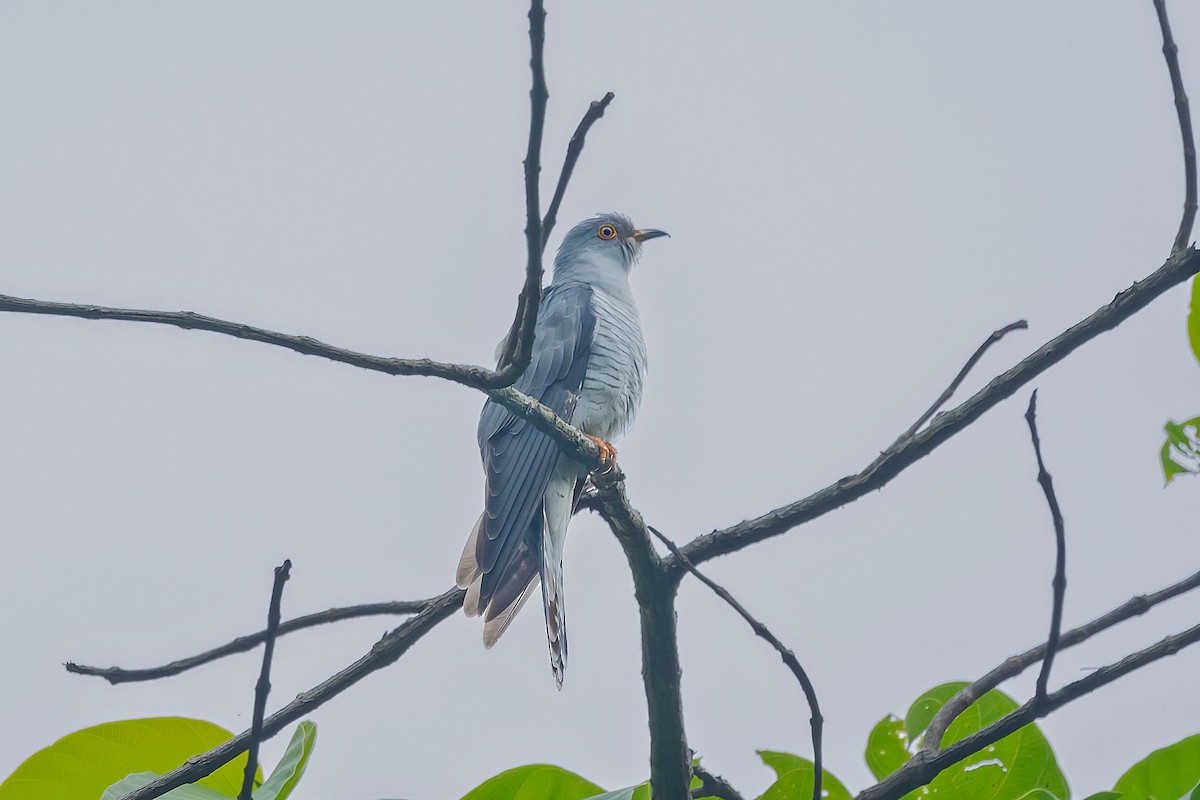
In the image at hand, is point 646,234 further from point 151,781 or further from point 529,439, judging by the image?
point 151,781

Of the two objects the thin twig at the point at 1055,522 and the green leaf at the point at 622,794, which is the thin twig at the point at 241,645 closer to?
the green leaf at the point at 622,794

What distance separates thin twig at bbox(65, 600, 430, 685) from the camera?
2.40m

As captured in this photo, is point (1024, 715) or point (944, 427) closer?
point (1024, 715)

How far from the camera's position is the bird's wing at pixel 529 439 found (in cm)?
345

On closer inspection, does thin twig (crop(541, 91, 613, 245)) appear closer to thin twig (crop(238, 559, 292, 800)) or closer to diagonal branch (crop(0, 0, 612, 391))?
diagonal branch (crop(0, 0, 612, 391))

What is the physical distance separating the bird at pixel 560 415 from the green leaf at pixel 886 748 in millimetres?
1009

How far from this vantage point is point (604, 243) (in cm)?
532

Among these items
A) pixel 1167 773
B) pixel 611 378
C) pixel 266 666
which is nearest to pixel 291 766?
pixel 266 666

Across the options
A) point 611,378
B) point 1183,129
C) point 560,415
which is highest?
point 611,378

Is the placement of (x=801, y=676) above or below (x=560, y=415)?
below

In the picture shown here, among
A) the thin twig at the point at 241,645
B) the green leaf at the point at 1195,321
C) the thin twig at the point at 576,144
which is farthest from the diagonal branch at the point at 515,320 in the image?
the green leaf at the point at 1195,321

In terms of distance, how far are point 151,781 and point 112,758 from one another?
0.17m

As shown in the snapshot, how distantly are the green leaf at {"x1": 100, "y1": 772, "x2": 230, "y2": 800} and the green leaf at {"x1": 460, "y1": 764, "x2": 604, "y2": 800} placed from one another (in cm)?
52

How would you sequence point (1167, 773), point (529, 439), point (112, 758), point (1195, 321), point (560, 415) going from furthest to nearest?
point (560, 415), point (529, 439), point (1195, 321), point (112, 758), point (1167, 773)
